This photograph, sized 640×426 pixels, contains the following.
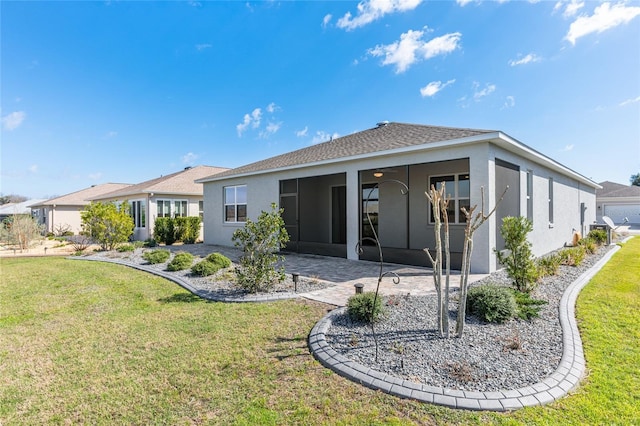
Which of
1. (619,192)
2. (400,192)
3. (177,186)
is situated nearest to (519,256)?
(400,192)

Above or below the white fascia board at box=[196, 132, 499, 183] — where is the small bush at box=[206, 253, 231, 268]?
below

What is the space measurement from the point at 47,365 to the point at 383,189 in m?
10.9

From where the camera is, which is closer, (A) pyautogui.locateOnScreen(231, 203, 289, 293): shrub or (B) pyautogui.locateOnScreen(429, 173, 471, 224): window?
(A) pyautogui.locateOnScreen(231, 203, 289, 293): shrub

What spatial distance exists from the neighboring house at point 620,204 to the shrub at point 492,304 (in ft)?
124

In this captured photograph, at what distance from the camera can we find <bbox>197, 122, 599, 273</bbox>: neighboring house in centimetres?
796

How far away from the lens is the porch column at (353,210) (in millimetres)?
10234

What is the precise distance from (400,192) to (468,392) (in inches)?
380

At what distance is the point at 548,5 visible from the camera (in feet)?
30.6

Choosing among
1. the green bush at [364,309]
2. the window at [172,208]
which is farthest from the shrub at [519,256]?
the window at [172,208]

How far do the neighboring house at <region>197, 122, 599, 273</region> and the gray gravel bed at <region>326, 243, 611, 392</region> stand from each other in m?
2.26

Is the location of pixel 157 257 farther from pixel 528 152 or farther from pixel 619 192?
pixel 619 192

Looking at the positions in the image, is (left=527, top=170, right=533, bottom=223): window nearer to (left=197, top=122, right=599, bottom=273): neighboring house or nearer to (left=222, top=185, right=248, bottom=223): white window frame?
(left=197, top=122, right=599, bottom=273): neighboring house

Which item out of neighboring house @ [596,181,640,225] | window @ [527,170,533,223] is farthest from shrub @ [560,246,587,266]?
neighboring house @ [596,181,640,225]

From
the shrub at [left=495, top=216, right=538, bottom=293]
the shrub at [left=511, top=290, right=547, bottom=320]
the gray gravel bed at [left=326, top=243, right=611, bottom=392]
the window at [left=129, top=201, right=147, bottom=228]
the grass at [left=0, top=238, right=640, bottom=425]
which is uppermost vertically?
the window at [left=129, top=201, right=147, bottom=228]
